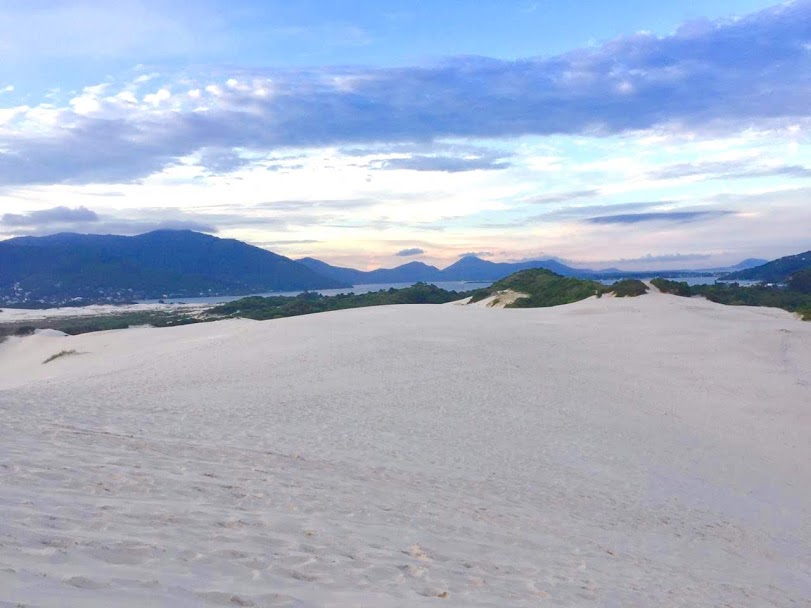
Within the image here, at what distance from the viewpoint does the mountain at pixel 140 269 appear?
310ft

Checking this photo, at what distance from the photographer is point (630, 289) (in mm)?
38281

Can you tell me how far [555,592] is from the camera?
5438mm

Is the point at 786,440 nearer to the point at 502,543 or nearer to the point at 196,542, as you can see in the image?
the point at 502,543

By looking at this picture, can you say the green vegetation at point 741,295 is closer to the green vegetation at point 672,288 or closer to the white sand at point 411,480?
the green vegetation at point 672,288

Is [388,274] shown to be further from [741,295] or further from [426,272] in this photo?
[741,295]

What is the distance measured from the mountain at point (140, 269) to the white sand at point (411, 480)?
8081 cm

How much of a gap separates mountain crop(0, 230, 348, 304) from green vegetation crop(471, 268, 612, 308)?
199ft

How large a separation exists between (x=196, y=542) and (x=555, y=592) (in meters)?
2.89

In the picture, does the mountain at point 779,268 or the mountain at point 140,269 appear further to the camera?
the mountain at point 140,269

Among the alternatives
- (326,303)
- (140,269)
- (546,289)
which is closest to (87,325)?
(326,303)

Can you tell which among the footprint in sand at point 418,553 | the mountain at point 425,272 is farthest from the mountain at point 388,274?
the footprint in sand at point 418,553

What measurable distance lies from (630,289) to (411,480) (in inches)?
1277

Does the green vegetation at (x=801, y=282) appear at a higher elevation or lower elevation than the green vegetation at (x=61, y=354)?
higher

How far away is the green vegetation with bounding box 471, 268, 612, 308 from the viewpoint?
4222 centimetres
